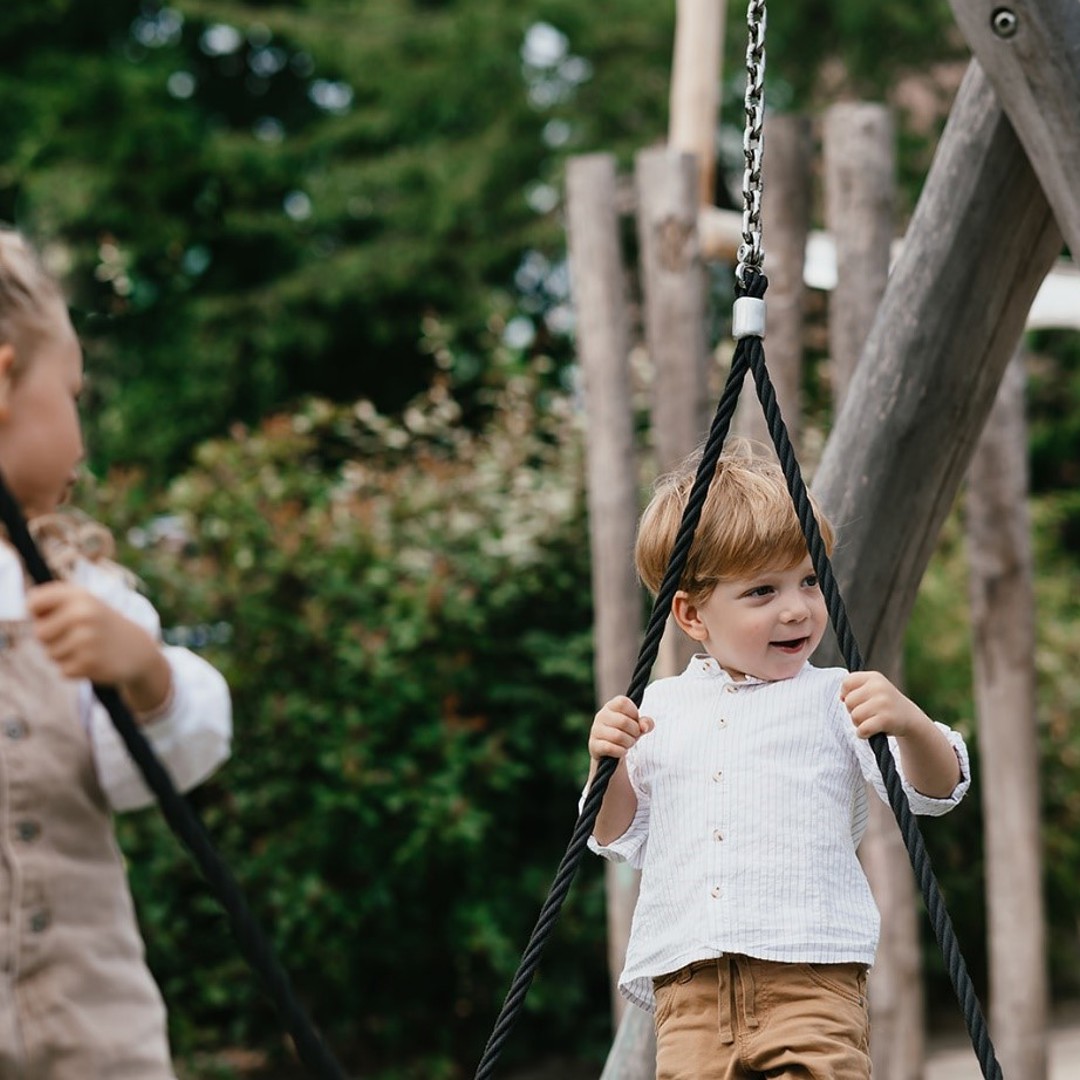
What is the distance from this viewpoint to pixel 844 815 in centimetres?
253

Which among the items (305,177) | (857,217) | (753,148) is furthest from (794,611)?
(305,177)

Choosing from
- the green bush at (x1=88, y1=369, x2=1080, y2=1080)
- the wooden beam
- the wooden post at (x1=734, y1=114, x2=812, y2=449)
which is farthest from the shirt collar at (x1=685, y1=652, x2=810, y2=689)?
the green bush at (x1=88, y1=369, x2=1080, y2=1080)

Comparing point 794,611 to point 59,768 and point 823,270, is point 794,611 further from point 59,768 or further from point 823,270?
point 823,270

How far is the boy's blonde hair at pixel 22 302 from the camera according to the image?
A: 2018 millimetres

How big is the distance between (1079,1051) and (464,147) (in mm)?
7847

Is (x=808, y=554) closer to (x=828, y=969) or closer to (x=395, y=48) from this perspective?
(x=828, y=969)

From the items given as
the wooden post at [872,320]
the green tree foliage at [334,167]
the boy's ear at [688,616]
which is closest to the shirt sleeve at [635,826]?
the boy's ear at [688,616]

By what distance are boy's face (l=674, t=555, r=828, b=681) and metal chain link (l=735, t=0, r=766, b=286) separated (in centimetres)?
42

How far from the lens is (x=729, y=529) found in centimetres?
249

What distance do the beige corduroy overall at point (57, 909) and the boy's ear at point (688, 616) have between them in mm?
877

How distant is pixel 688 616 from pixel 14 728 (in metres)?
0.98

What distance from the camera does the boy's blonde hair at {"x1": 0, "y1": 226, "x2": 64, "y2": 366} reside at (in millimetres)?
2018

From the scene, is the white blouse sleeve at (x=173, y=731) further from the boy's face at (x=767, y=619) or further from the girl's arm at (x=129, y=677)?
the boy's face at (x=767, y=619)

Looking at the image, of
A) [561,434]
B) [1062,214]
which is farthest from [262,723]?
[1062,214]
